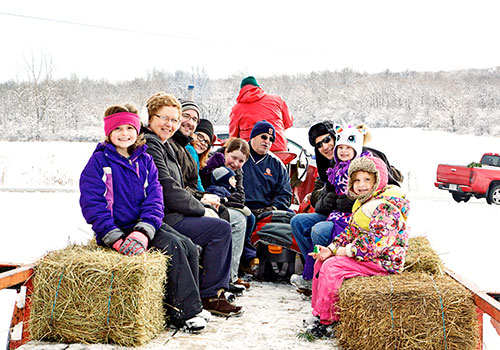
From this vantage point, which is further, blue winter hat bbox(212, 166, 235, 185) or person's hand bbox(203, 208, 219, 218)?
blue winter hat bbox(212, 166, 235, 185)

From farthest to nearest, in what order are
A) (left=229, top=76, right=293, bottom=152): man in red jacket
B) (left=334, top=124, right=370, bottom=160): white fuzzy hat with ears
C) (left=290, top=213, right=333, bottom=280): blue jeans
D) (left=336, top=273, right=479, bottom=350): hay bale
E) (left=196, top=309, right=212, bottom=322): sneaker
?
(left=229, top=76, right=293, bottom=152): man in red jacket
(left=290, top=213, right=333, bottom=280): blue jeans
(left=334, top=124, right=370, bottom=160): white fuzzy hat with ears
(left=196, top=309, right=212, bottom=322): sneaker
(left=336, top=273, right=479, bottom=350): hay bale

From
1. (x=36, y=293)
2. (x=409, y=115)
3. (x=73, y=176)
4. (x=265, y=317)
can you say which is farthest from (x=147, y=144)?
(x=409, y=115)

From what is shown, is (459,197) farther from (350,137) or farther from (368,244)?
(368,244)

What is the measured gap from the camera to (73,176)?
15656 millimetres

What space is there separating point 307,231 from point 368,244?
1.06 meters

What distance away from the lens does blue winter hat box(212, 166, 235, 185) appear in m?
4.42

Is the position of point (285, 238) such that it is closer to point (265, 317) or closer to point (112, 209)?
point (265, 317)

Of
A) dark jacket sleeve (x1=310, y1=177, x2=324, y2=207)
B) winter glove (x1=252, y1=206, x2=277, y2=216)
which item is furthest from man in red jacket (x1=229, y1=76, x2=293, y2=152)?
dark jacket sleeve (x1=310, y1=177, x2=324, y2=207)

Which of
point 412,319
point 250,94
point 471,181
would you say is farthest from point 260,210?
point 471,181

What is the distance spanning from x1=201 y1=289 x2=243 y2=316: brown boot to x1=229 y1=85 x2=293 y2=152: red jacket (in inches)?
109

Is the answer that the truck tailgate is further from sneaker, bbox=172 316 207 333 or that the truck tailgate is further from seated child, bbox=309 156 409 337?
sneaker, bbox=172 316 207 333

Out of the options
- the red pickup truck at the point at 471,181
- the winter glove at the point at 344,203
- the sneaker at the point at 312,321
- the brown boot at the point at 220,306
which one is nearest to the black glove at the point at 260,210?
the winter glove at the point at 344,203

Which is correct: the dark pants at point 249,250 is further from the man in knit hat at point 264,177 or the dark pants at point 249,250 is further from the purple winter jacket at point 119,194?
the purple winter jacket at point 119,194

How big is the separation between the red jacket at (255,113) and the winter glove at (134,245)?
308 cm
